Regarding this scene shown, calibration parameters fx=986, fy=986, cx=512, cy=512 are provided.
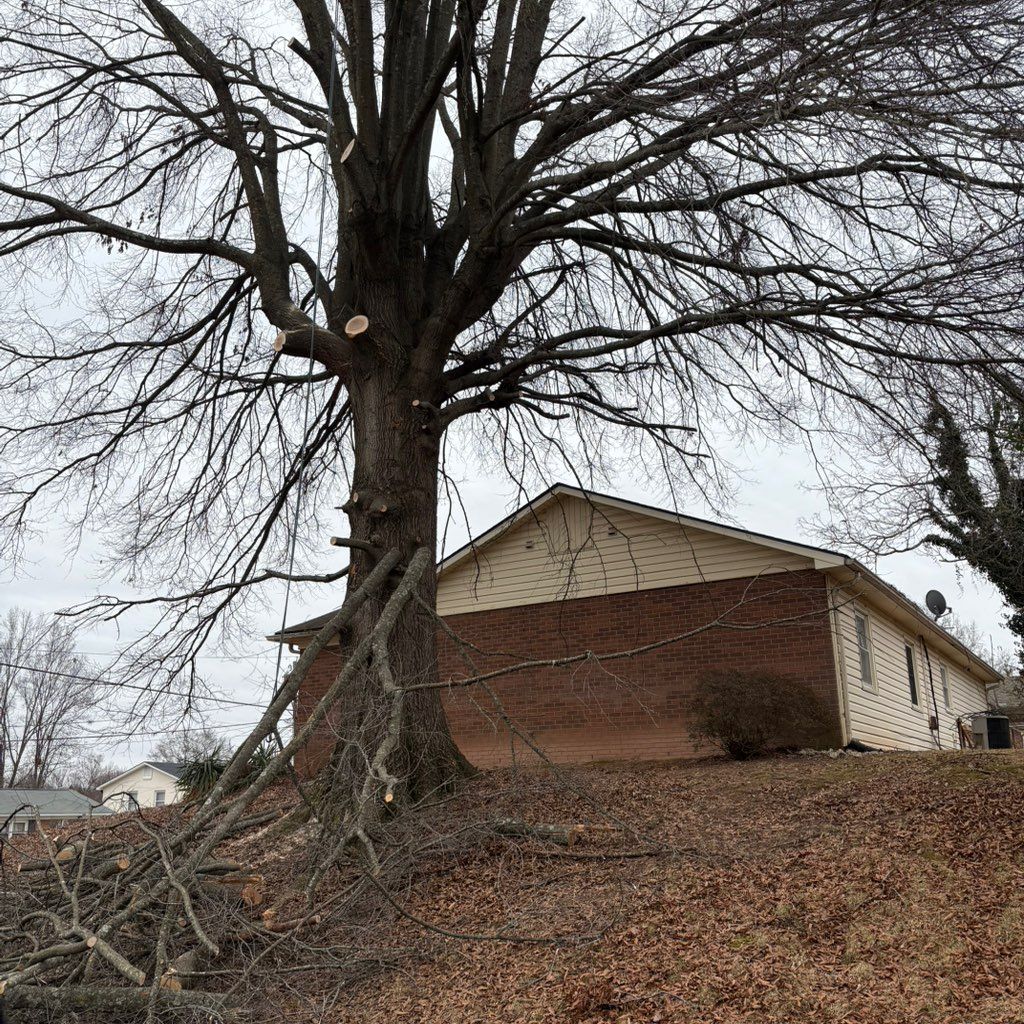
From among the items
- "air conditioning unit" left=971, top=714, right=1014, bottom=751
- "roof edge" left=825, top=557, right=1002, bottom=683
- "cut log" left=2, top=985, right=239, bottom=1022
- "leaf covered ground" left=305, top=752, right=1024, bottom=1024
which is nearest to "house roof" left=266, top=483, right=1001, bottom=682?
"roof edge" left=825, top=557, right=1002, bottom=683

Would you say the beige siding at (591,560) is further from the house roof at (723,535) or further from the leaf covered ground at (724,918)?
the leaf covered ground at (724,918)

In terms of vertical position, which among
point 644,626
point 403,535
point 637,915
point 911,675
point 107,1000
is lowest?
point 107,1000

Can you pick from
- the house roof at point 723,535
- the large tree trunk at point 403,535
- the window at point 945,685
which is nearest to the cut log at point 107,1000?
the large tree trunk at point 403,535

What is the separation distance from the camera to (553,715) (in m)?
17.6

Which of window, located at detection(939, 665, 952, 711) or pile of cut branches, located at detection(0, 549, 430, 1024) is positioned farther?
window, located at detection(939, 665, 952, 711)

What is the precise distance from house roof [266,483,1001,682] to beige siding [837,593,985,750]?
42 centimetres

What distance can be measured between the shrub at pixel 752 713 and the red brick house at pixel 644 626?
83cm

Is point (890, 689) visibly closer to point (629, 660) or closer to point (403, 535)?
point (629, 660)

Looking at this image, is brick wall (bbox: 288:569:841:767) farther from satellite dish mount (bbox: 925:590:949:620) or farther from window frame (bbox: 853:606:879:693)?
satellite dish mount (bbox: 925:590:949:620)

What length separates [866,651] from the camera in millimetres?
17172

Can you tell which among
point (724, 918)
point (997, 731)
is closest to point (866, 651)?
point (997, 731)

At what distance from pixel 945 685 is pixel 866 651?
Result: 863 cm

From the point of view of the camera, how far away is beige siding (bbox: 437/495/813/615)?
53.6ft

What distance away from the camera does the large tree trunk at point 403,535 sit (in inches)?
359
